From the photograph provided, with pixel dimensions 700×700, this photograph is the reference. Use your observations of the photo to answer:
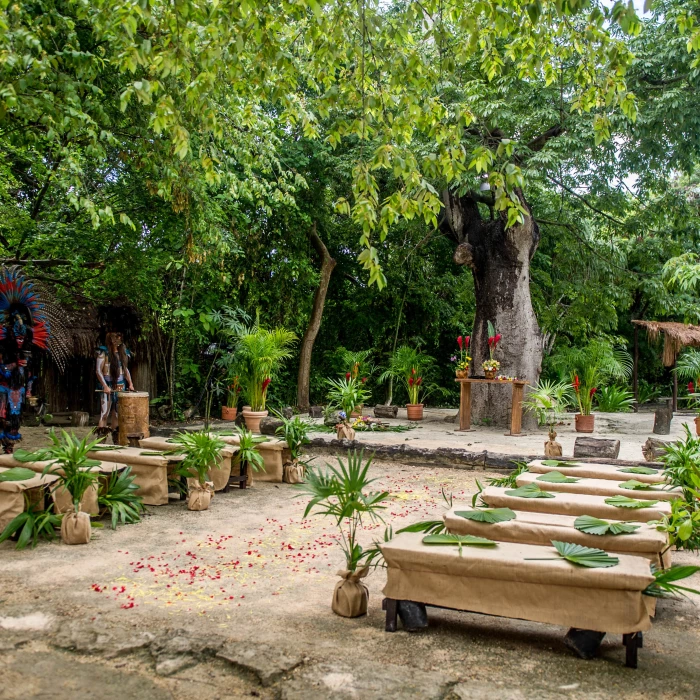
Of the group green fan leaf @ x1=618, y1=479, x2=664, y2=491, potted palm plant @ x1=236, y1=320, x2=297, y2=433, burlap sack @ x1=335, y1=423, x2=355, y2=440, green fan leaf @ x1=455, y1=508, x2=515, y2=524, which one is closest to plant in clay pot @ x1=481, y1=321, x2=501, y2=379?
burlap sack @ x1=335, y1=423, x2=355, y2=440

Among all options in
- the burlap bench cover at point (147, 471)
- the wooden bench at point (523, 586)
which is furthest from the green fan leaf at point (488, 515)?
the burlap bench cover at point (147, 471)

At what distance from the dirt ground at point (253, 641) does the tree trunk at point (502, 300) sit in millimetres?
6812

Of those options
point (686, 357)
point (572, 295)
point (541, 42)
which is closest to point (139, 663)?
point (541, 42)

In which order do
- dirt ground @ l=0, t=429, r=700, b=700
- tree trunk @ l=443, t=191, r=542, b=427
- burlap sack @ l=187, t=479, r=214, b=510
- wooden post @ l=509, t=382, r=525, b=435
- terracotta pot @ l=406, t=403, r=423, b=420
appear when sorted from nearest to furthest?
dirt ground @ l=0, t=429, r=700, b=700 < burlap sack @ l=187, t=479, r=214, b=510 < wooden post @ l=509, t=382, r=525, b=435 < tree trunk @ l=443, t=191, r=542, b=427 < terracotta pot @ l=406, t=403, r=423, b=420

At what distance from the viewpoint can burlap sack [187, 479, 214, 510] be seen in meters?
5.58

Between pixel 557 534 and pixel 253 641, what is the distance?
1506 millimetres

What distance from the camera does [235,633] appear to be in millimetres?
3049

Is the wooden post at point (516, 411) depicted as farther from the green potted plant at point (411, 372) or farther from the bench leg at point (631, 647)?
the bench leg at point (631, 647)

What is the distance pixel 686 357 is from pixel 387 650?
550 inches

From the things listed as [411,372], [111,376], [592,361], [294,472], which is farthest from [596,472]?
[592,361]

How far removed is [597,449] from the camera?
700 centimetres

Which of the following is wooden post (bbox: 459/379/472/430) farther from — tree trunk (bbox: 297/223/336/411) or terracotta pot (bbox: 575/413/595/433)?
tree trunk (bbox: 297/223/336/411)

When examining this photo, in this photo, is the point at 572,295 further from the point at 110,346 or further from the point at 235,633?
the point at 235,633

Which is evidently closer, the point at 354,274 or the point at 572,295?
the point at 572,295
